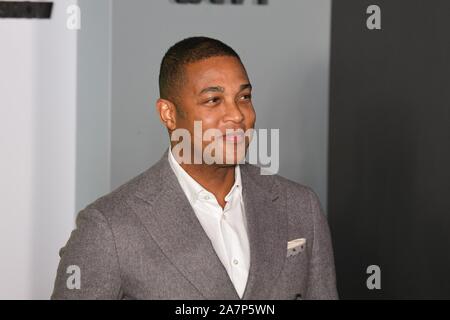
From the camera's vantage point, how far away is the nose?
1275 millimetres

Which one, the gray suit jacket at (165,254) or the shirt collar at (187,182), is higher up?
the shirt collar at (187,182)

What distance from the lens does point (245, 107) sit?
130 cm

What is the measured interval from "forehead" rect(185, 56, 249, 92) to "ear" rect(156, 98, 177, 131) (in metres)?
0.08

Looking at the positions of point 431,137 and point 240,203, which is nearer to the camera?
point 240,203

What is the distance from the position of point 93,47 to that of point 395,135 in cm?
95

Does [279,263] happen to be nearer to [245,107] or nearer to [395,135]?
[245,107]

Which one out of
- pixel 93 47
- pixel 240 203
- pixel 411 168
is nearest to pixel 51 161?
pixel 93 47

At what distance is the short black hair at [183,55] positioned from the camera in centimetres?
131

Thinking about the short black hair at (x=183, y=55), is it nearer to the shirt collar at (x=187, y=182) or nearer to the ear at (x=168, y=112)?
the ear at (x=168, y=112)

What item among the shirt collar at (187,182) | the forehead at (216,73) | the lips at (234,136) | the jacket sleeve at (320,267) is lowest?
the jacket sleeve at (320,267)

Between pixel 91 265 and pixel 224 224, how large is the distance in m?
0.26

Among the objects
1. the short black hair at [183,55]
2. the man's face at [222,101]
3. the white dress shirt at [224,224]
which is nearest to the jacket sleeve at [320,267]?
the white dress shirt at [224,224]
